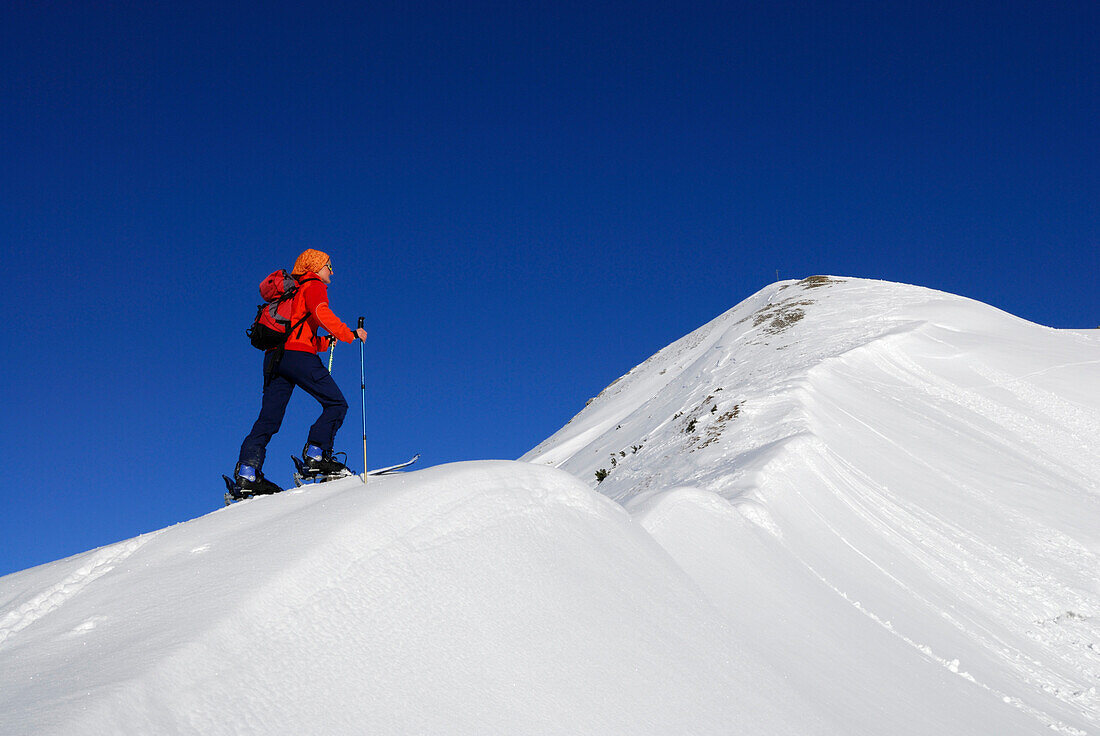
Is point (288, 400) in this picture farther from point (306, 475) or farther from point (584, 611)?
point (584, 611)

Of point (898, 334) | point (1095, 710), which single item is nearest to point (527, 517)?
point (1095, 710)

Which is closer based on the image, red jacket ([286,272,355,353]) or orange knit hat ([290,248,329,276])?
red jacket ([286,272,355,353])

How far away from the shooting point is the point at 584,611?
4262 mm

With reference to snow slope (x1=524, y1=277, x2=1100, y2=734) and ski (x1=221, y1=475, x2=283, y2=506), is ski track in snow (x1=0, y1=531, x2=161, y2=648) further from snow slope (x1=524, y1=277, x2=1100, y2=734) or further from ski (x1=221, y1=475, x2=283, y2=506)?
snow slope (x1=524, y1=277, x2=1100, y2=734)

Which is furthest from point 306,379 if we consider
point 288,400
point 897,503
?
point 897,503

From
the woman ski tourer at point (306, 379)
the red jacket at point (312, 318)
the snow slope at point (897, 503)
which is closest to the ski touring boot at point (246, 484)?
the woman ski tourer at point (306, 379)

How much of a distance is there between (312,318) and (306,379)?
530mm

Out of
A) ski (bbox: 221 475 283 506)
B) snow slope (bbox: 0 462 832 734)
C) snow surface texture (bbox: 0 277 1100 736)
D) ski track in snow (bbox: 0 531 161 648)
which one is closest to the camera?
snow slope (bbox: 0 462 832 734)

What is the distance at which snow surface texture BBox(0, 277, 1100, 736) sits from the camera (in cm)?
315

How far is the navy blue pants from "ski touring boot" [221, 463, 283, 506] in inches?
2.2

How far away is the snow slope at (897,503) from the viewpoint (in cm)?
654

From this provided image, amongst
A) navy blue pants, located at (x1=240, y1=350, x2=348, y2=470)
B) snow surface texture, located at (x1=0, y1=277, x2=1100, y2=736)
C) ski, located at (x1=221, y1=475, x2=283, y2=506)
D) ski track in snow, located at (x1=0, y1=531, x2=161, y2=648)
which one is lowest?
snow surface texture, located at (x1=0, y1=277, x2=1100, y2=736)

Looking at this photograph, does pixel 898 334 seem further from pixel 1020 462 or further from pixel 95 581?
pixel 95 581

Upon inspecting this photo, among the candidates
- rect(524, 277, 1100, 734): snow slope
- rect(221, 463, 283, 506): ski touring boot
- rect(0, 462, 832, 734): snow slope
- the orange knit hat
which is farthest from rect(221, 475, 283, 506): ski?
rect(524, 277, 1100, 734): snow slope
